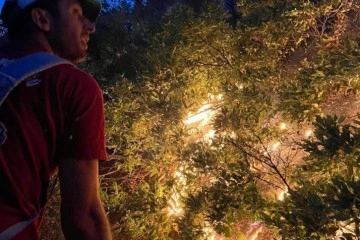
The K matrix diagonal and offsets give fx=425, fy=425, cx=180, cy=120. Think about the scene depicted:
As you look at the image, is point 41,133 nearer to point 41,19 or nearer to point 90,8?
point 41,19

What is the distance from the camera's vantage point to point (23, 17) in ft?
4.75

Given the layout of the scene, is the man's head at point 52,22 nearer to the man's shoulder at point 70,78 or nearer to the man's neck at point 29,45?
the man's neck at point 29,45

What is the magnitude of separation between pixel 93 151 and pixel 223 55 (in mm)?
3571

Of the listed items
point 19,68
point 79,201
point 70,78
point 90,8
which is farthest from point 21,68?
point 90,8

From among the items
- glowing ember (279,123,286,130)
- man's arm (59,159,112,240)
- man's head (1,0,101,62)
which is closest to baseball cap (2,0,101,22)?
man's head (1,0,101,62)

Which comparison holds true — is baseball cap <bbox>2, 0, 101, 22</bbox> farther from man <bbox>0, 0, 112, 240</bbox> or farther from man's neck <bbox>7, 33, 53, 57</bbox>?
man <bbox>0, 0, 112, 240</bbox>

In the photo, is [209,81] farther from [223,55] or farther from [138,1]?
[138,1]

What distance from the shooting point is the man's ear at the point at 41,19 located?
4.71ft

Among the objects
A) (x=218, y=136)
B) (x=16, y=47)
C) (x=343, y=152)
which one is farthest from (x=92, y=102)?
(x=218, y=136)

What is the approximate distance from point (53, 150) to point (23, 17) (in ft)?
1.66

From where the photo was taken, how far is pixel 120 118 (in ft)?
16.3

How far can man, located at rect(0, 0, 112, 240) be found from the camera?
118 centimetres

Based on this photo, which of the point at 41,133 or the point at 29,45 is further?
the point at 29,45

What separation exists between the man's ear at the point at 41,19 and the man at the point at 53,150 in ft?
0.50
